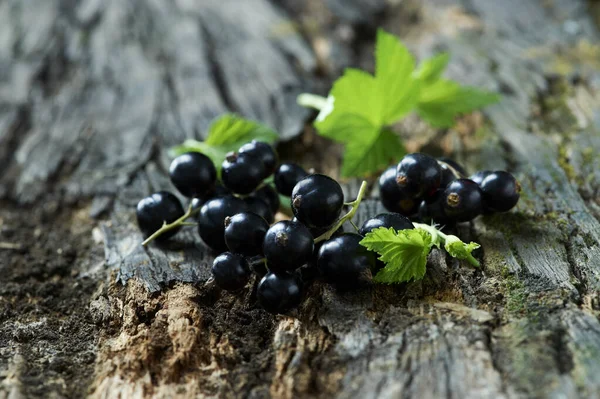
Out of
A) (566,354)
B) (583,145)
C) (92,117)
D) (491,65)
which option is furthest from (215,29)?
(566,354)

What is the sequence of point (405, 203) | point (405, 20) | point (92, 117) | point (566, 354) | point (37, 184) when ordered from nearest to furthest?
1. point (566, 354)
2. point (405, 203)
3. point (37, 184)
4. point (92, 117)
5. point (405, 20)

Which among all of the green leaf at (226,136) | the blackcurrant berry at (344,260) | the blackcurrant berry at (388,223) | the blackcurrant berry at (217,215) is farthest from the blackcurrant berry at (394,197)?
the green leaf at (226,136)

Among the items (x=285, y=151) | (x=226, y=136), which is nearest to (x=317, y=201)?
(x=226, y=136)

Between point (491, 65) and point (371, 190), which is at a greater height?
point (491, 65)

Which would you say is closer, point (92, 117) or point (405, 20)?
point (92, 117)

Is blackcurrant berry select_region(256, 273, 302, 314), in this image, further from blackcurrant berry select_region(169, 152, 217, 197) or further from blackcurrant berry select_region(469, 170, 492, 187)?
blackcurrant berry select_region(469, 170, 492, 187)

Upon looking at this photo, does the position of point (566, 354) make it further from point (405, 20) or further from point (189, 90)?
point (405, 20)

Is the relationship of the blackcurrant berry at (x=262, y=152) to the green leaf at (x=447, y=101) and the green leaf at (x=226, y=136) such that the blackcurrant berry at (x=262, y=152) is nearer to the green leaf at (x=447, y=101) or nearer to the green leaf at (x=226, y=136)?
the green leaf at (x=226, y=136)
